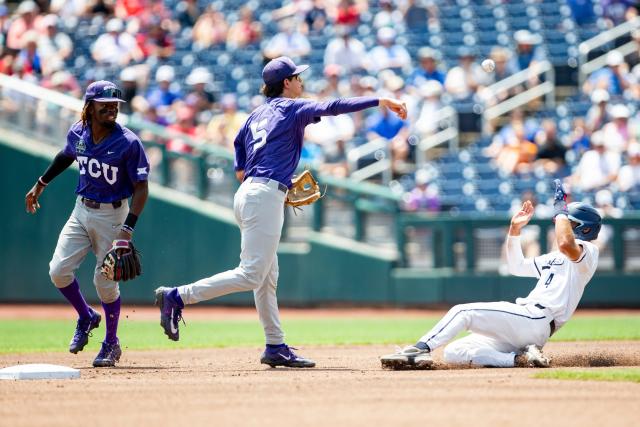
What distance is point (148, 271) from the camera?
51.9 feet

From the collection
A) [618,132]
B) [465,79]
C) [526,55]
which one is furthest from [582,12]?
[618,132]

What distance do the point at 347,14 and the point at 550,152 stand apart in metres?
4.98

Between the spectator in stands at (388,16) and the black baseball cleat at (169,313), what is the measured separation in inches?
468

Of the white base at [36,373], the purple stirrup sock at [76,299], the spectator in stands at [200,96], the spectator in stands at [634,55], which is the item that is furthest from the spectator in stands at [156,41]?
the white base at [36,373]

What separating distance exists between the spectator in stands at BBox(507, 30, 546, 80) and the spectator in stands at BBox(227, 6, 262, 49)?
15.1 ft

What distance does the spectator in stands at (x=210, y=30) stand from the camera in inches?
754

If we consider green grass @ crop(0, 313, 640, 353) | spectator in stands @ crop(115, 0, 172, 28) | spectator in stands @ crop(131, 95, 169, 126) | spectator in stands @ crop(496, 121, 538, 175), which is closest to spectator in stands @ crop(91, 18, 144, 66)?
spectator in stands @ crop(115, 0, 172, 28)

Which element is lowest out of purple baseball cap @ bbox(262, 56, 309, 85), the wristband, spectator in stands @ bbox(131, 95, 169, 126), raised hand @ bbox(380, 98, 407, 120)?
the wristband

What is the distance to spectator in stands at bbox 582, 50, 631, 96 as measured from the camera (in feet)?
52.3

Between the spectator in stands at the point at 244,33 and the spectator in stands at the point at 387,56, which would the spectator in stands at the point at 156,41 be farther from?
the spectator in stands at the point at 387,56

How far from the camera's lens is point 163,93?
1762 cm

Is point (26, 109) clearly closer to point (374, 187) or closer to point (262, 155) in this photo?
point (374, 187)

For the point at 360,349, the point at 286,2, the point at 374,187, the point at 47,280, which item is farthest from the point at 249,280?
the point at 286,2

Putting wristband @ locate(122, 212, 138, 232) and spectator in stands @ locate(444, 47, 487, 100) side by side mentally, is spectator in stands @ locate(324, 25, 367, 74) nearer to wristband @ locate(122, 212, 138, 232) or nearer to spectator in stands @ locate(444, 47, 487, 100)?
spectator in stands @ locate(444, 47, 487, 100)
